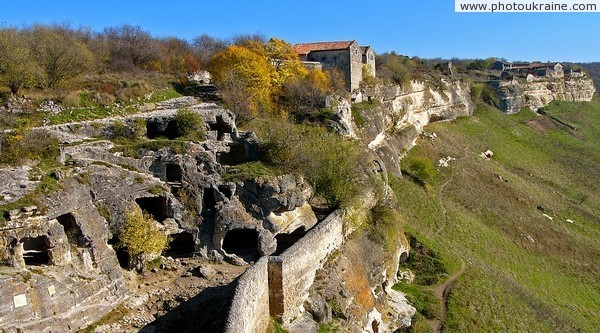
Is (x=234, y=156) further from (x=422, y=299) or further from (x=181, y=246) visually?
(x=422, y=299)

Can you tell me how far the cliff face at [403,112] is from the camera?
148 feet

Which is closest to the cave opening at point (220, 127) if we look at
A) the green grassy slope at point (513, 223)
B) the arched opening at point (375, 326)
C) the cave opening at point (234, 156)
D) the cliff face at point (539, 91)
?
the cave opening at point (234, 156)

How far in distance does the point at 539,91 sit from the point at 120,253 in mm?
89931

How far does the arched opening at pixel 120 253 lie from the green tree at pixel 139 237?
343 millimetres

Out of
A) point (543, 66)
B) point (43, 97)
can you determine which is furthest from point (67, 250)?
point (543, 66)

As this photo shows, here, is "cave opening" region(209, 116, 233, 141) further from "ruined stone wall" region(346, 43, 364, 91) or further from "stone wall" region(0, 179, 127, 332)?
"ruined stone wall" region(346, 43, 364, 91)

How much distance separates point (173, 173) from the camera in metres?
22.8

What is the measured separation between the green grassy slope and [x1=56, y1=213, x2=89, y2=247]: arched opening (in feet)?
57.8

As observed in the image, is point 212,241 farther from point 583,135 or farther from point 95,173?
point 583,135

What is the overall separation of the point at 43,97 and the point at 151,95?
683 cm

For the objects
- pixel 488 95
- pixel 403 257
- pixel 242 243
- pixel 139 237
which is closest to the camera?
pixel 139 237

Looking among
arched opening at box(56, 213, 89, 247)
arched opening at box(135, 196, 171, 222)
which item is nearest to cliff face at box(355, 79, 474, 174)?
arched opening at box(135, 196, 171, 222)

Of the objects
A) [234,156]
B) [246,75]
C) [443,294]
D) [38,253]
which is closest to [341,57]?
[246,75]

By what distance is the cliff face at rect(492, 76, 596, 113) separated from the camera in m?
82.1
